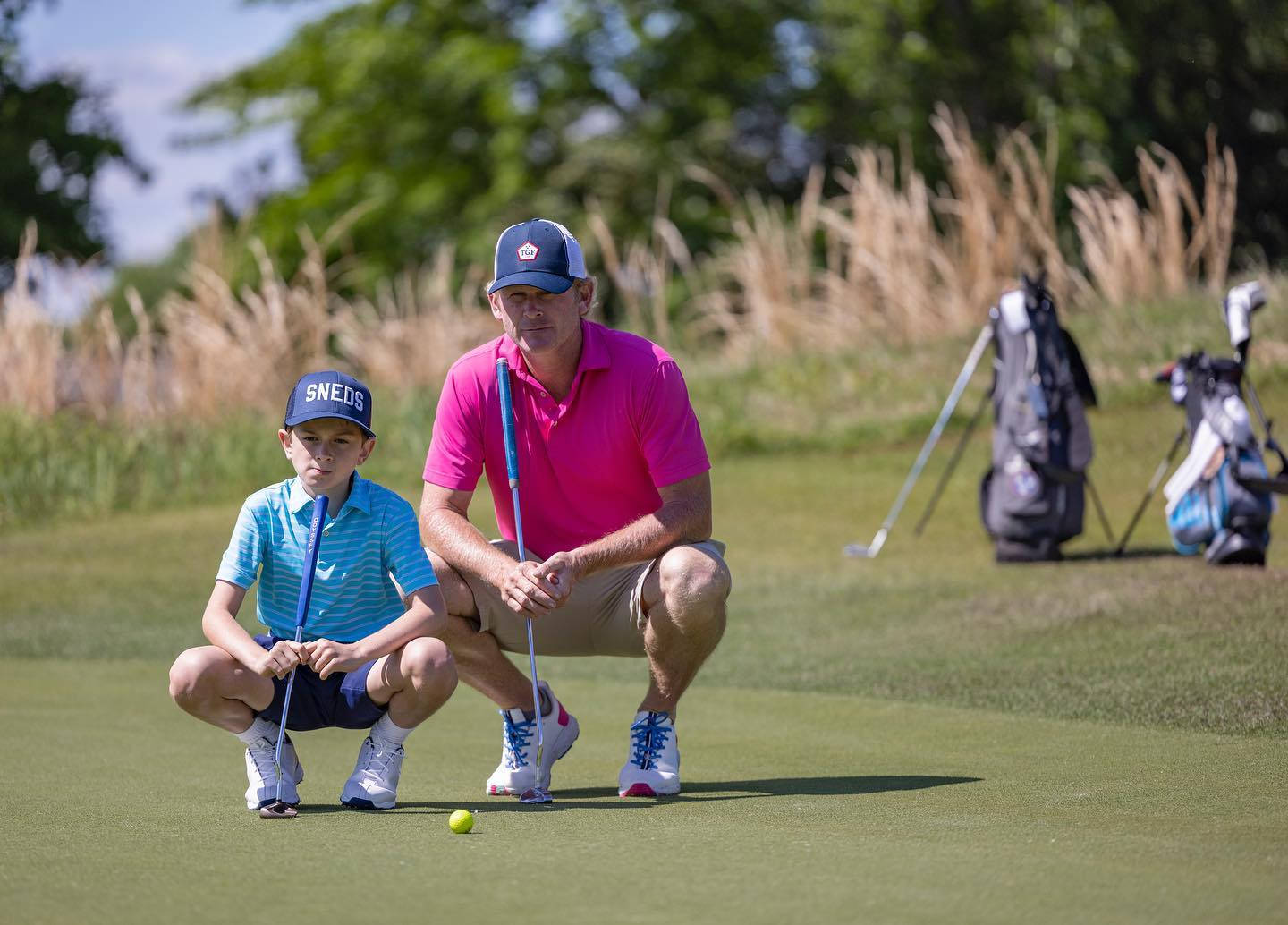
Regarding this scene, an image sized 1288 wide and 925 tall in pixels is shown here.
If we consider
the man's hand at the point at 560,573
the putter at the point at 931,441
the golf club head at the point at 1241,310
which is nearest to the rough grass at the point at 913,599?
the putter at the point at 931,441

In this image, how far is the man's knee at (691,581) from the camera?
16.2 feet

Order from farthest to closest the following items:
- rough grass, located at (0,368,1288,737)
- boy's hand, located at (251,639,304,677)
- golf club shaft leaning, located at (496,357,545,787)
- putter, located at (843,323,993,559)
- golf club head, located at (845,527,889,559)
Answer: golf club head, located at (845,527,889,559) < putter, located at (843,323,993,559) < rough grass, located at (0,368,1288,737) < golf club shaft leaning, located at (496,357,545,787) < boy's hand, located at (251,639,304,677)

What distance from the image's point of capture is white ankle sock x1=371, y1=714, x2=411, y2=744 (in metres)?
4.56

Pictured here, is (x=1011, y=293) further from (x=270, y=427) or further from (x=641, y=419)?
(x=270, y=427)

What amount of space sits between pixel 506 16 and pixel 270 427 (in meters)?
19.1

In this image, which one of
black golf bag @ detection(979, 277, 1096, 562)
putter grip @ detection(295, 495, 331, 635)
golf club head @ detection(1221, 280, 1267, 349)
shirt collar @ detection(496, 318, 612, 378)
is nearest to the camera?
putter grip @ detection(295, 495, 331, 635)

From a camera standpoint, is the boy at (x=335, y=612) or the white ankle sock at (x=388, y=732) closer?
the boy at (x=335, y=612)

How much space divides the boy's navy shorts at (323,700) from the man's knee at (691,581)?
33.8 inches

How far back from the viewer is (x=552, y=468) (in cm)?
515

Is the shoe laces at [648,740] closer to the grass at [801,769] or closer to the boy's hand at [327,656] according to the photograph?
the grass at [801,769]

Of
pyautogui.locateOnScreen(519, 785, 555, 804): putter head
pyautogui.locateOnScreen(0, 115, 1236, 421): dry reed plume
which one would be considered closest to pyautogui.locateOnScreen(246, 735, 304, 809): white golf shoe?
pyautogui.locateOnScreen(519, 785, 555, 804): putter head

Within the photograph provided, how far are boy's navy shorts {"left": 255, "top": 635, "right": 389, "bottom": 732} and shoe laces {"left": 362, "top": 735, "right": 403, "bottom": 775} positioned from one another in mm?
85

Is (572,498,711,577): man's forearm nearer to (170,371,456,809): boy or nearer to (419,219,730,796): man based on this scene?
(419,219,730,796): man

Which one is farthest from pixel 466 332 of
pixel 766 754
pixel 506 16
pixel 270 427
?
pixel 506 16
